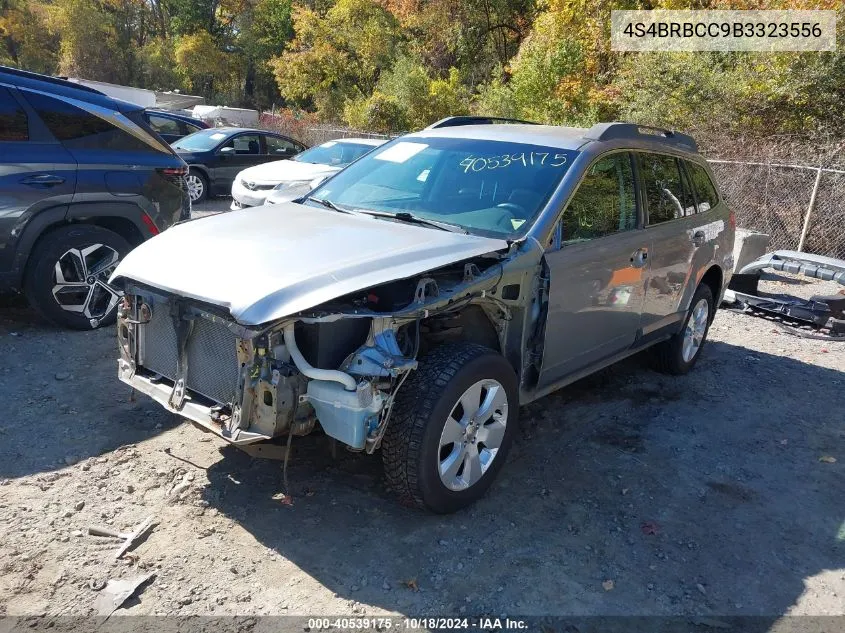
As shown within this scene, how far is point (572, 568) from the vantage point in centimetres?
310

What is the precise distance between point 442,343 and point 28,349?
3446 mm

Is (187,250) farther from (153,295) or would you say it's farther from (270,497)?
(270,497)

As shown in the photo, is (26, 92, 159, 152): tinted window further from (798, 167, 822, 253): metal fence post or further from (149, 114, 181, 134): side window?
(149, 114, 181, 134): side window

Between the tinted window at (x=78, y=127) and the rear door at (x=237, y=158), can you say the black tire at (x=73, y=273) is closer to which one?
the tinted window at (x=78, y=127)

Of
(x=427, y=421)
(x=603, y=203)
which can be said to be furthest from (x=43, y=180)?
(x=603, y=203)

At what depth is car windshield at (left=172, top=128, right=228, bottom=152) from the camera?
13.3 m

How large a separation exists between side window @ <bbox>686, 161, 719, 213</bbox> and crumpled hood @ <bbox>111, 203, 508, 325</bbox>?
8.64ft

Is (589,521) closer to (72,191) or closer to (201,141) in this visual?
(72,191)

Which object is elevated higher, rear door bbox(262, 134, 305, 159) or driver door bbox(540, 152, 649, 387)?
rear door bbox(262, 134, 305, 159)

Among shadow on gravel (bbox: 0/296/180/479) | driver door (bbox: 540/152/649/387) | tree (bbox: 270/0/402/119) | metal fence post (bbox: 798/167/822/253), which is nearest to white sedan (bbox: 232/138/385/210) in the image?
shadow on gravel (bbox: 0/296/180/479)

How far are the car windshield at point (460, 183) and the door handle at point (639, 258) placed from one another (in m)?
0.82

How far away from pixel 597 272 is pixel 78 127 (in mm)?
4291

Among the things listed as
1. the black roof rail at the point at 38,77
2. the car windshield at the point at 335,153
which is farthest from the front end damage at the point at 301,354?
the car windshield at the point at 335,153

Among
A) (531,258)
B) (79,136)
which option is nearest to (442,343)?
(531,258)
